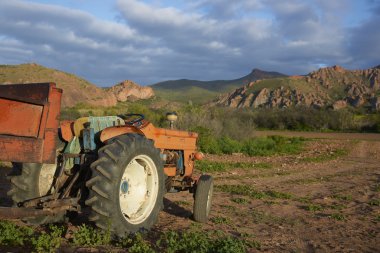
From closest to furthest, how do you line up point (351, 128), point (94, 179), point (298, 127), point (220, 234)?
point (94, 179) → point (220, 234) → point (351, 128) → point (298, 127)

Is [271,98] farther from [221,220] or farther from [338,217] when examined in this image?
[221,220]

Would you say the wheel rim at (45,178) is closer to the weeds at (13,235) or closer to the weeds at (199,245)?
the weeds at (13,235)

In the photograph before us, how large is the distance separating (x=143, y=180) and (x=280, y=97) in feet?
289

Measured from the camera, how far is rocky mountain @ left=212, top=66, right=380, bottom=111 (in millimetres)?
84938

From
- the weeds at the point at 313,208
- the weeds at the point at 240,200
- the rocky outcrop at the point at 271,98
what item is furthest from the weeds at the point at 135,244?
the rocky outcrop at the point at 271,98

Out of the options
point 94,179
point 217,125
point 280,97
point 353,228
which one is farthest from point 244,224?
point 280,97

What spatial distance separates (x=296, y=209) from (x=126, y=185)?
13.2 feet

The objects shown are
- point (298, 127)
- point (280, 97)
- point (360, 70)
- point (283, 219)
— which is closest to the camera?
point (283, 219)

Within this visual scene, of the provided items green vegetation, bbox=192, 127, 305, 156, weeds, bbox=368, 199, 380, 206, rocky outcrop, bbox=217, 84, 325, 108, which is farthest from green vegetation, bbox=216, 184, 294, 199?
rocky outcrop, bbox=217, 84, 325, 108

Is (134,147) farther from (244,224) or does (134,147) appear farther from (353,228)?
(353,228)

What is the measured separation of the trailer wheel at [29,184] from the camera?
504 centimetres

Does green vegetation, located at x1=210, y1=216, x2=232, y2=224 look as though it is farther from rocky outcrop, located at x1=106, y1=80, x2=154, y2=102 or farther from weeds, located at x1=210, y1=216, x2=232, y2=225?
rocky outcrop, located at x1=106, y1=80, x2=154, y2=102

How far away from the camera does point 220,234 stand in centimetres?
561

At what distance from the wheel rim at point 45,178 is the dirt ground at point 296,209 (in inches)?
65.3
